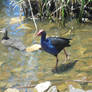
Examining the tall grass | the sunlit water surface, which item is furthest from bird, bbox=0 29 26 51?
the tall grass

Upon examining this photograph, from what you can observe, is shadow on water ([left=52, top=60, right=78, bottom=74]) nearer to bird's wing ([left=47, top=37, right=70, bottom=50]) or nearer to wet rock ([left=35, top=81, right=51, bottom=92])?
bird's wing ([left=47, top=37, right=70, bottom=50])

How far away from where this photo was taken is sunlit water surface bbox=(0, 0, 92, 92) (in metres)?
5.24

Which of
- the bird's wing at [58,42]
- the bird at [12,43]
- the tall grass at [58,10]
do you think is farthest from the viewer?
the tall grass at [58,10]

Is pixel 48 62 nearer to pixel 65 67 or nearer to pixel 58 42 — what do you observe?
pixel 65 67

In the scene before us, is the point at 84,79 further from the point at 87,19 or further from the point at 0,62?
the point at 87,19

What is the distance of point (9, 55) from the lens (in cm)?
639

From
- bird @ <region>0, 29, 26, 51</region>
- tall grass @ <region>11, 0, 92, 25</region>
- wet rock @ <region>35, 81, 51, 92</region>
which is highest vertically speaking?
tall grass @ <region>11, 0, 92, 25</region>

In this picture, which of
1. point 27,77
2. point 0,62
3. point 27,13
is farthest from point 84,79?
point 27,13

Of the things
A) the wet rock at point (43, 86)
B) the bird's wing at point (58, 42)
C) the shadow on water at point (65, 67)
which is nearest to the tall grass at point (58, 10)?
the bird's wing at point (58, 42)

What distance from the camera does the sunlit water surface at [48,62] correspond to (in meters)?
5.24

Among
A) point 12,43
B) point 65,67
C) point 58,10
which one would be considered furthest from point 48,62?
point 58,10

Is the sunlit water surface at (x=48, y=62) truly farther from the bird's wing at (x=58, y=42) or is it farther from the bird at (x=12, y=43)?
the bird's wing at (x=58, y=42)

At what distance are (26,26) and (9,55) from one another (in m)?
1.95

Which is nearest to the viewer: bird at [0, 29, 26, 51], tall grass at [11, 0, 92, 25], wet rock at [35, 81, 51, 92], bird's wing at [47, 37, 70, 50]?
wet rock at [35, 81, 51, 92]
